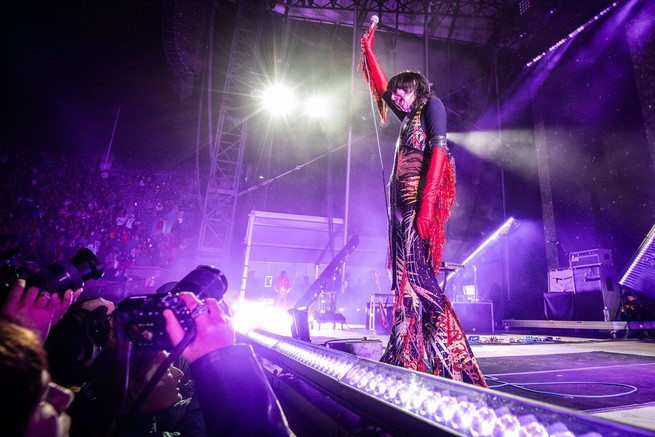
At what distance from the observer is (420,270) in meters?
1.59

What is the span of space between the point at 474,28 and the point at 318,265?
31.4ft

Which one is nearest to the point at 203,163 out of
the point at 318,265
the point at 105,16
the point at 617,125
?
the point at 105,16

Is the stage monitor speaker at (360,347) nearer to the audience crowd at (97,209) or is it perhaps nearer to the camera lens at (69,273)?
the camera lens at (69,273)

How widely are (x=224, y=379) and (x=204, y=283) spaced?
46 centimetres

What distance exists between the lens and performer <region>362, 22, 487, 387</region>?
1.47m

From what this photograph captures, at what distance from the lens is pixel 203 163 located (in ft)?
42.7

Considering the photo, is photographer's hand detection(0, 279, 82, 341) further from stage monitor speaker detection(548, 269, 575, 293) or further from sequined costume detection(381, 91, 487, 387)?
stage monitor speaker detection(548, 269, 575, 293)

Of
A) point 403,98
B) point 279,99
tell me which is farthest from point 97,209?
→ point 403,98

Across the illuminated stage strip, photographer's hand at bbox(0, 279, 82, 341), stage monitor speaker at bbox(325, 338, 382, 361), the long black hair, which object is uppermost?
the long black hair

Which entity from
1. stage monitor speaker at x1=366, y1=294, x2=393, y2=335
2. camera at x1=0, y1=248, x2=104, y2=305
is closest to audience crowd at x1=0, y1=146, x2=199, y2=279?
stage monitor speaker at x1=366, y1=294, x2=393, y2=335

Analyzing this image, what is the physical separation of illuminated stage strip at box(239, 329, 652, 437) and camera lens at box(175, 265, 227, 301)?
52cm

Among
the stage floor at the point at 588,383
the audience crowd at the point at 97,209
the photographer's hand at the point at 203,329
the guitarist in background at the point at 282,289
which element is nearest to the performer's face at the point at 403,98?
the stage floor at the point at 588,383

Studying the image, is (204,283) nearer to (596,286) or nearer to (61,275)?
(61,275)

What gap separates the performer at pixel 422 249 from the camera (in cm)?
147
